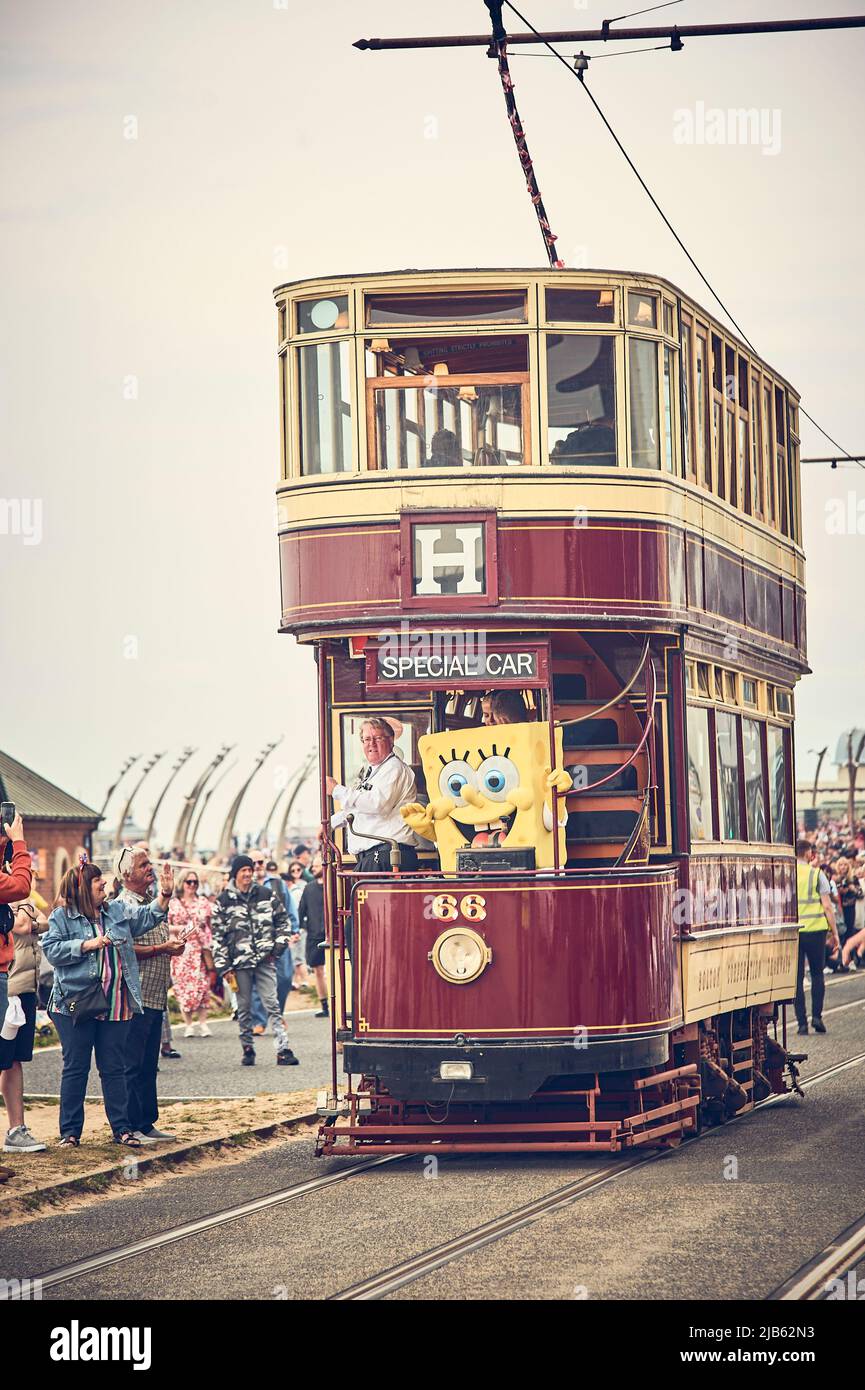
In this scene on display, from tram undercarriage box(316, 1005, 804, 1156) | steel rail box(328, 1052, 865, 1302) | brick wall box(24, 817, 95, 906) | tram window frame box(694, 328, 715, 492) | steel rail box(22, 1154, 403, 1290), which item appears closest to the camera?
steel rail box(328, 1052, 865, 1302)

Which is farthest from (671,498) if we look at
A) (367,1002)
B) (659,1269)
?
(659,1269)

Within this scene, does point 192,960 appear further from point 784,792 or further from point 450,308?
point 450,308

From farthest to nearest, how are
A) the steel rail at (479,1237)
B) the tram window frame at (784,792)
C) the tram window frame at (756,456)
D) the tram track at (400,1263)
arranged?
the tram window frame at (784,792)
the tram window frame at (756,456)
the tram track at (400,1263)
the steel rail at (479,1237)

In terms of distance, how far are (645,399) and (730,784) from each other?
3.26 meters

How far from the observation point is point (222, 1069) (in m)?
20.1

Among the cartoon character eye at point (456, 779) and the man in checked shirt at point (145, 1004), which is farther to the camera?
the man in checked shirt at point (145, 1004)

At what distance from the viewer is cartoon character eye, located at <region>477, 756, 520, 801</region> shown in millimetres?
13945

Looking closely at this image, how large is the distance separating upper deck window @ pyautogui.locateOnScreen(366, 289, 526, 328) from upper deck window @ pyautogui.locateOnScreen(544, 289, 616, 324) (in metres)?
0.20

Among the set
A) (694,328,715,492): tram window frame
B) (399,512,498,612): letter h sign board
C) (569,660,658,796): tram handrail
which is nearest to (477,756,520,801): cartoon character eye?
(569,660,658,796): tram handrail

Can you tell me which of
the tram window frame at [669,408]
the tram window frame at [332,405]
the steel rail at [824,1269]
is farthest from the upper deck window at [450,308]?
the steel rail at [824,1269]

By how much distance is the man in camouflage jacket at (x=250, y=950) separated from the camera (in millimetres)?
20141

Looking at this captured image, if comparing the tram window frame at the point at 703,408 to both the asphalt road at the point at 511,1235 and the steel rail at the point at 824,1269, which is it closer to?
the asphalt road at the point at 511,1235

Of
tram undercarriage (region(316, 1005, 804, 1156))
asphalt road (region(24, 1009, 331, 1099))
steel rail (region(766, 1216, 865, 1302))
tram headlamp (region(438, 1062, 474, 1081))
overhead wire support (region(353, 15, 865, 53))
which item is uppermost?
overhead wire support (region(353, 15, 865, 53))

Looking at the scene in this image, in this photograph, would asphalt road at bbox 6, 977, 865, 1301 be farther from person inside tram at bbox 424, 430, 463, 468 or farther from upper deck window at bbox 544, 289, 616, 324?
upper deck window at bbox 544, 289, 616, 324
